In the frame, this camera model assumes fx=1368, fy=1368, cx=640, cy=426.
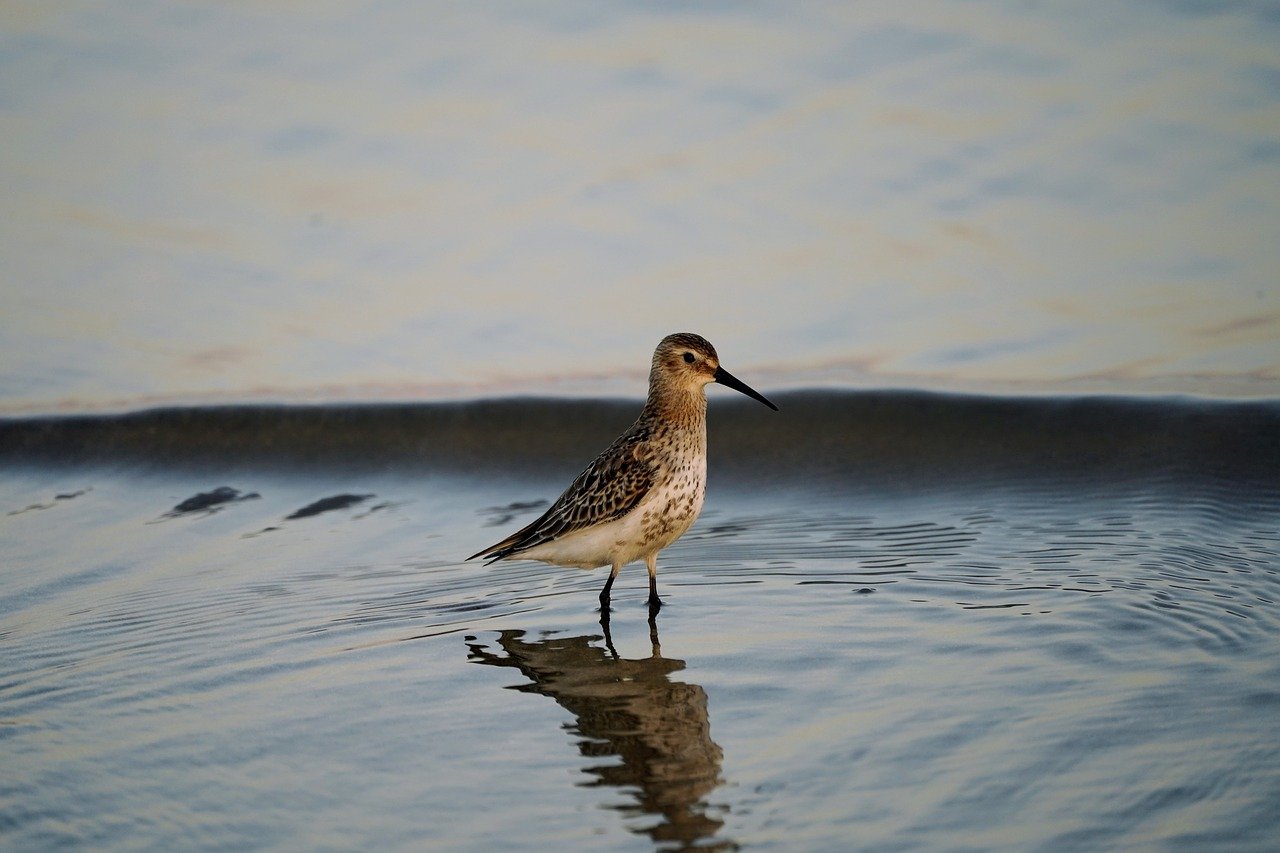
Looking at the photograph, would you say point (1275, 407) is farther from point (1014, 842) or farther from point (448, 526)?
point (1014, 842)

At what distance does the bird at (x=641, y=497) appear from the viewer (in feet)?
18.0

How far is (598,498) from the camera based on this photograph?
5.57m

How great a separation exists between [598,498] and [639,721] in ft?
5.70

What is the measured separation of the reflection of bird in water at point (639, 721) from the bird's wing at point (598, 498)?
0.54m

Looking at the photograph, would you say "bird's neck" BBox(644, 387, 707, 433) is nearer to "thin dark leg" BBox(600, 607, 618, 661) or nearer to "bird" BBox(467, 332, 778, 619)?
"bird" BBox(467, 332, 778, 619)

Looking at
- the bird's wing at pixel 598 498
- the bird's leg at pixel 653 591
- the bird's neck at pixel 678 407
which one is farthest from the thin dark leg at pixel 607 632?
the bird's neck at pixel 678 407

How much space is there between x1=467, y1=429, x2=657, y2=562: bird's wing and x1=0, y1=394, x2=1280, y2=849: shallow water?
0.84 feet

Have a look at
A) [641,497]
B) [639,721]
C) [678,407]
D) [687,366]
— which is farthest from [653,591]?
[639,721]

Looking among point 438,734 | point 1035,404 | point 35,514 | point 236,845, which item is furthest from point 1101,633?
point 35,514

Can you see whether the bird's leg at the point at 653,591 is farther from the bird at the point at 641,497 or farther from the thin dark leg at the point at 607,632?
the thin dark leg at the point at 607,632

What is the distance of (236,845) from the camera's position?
3.15 m

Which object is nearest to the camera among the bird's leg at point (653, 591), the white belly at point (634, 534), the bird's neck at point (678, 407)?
the bird's leg at point (653, 591)

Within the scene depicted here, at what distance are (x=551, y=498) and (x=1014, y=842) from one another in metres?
5.05

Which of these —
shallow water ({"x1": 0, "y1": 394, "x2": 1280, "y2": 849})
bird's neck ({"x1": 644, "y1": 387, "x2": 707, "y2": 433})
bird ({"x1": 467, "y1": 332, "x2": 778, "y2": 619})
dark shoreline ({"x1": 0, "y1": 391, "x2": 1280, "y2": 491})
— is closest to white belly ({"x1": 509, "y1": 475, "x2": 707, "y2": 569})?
bird ({"x1": 467, "y1": 332, "x2": 778, "y2": 619})
